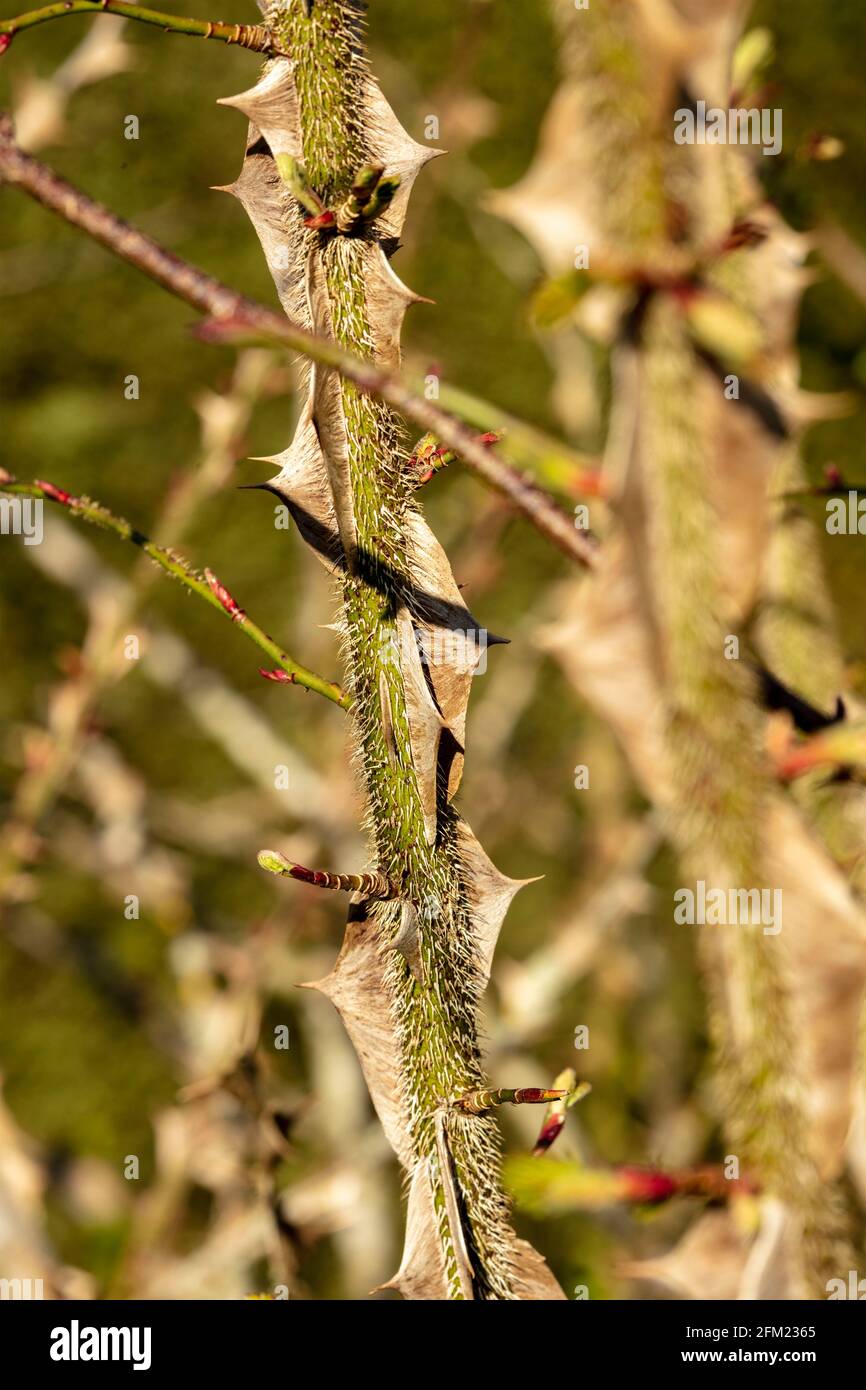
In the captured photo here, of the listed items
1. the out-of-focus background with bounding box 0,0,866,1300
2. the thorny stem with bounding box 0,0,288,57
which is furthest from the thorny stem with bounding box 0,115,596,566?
the out-of-focus background with bounding box 0,0,866,1300

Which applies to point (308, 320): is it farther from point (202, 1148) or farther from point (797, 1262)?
point (202, 1148)

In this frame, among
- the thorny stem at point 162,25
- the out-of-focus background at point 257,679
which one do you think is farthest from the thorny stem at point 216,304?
the out-of-focus background at point 257,679

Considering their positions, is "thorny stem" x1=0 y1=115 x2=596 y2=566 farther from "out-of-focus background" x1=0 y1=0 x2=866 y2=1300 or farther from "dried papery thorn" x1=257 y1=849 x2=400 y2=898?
"out-of-focus background" x1=0 y1=0 x2=866 y2=1300

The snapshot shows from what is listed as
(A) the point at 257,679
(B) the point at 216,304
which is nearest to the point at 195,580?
(B) the point at 216,304

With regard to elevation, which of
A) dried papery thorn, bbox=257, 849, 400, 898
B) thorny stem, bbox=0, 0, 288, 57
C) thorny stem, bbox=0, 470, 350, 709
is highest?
thorny stem, bbox=0, 0, 288, 57
